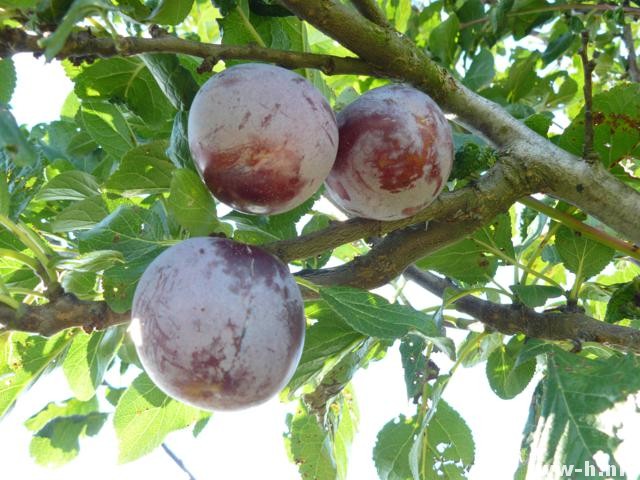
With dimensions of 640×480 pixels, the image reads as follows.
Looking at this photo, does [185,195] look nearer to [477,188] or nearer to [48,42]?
[48,42]

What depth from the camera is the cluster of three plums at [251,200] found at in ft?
3.32

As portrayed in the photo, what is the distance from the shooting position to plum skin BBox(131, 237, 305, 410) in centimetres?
100

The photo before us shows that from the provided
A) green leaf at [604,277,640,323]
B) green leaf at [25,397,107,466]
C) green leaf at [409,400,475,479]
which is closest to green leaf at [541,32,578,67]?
green leaf at [604,277,640,323]

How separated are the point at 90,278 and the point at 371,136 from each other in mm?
747

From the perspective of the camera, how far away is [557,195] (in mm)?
1399

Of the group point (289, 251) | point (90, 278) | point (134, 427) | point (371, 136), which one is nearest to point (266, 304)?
point (289, 251)

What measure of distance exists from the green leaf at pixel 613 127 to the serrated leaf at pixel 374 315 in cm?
62

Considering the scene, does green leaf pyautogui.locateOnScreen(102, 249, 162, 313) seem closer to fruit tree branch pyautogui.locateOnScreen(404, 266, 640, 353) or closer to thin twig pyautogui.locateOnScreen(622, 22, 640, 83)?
fruit tree branch pyautogui.locateOnScreen(404, 266, 640, 353)

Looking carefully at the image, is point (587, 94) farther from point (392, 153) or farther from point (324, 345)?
point (324, 345)

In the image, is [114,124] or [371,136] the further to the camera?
[114,124]

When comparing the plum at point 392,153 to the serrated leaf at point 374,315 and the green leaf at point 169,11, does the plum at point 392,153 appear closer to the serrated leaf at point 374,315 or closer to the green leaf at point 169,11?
the serrated leaf at point 374,315

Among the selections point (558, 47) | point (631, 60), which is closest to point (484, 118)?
point (558, 47)

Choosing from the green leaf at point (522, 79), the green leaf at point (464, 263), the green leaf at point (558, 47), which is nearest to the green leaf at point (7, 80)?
the green leaf at point (464, 263)

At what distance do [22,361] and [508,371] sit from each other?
126cm
